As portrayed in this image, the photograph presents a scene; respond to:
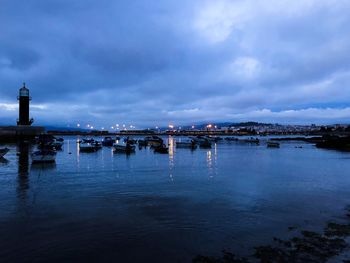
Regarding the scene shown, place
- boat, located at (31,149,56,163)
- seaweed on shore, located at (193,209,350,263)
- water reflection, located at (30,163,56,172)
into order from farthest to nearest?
boat, located at (31,149,56,163), water reflection, located at (30,163,56,172), seaweed on shore, located at (193,209,350,263)

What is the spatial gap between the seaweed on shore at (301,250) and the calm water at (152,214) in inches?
21.9

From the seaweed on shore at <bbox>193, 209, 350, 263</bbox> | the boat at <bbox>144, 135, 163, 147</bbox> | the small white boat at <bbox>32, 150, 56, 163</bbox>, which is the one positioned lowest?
the seaweed on shore at <bbox>193, 209, 350, 263</bbox>

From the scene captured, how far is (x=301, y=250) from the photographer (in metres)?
10.9

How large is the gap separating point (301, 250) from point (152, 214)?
7035 millimetres

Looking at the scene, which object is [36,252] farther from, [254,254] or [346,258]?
[346,258]

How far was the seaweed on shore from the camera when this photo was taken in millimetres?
10211

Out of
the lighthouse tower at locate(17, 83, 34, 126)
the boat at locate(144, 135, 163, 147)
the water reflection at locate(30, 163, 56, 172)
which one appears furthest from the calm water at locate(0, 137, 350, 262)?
the lighthouse tower at locate(17, 83, 34, 126)

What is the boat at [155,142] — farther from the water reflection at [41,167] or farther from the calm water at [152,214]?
the calm water at [152,214]

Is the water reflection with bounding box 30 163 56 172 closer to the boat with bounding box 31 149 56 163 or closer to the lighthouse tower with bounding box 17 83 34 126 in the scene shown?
the boat with bounding box 31 149 56 163

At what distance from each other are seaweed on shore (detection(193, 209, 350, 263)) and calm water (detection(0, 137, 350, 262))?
56cm

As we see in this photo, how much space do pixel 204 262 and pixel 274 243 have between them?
9.85 ft

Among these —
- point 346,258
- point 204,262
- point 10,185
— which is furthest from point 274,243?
point 10,185

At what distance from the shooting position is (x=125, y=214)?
Answer: 624 inches

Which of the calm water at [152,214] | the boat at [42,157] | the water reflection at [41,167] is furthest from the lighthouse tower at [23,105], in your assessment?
the calm water at [152,214]
